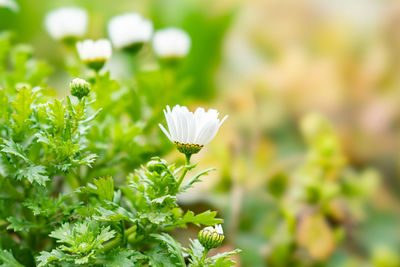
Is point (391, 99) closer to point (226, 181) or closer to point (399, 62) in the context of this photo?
point (399, 62)

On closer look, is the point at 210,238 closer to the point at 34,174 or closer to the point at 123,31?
the point at 34,174

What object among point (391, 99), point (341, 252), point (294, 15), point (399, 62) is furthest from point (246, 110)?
point (294, 15)

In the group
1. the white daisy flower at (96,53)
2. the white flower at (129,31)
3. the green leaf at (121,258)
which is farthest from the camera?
the white flower at (129,31)

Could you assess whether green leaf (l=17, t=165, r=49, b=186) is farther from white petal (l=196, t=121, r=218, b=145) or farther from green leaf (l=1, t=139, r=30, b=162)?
white petal (l=196, t=121, r=218, b=145)

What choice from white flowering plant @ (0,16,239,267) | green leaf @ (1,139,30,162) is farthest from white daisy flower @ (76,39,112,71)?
green leaf @ (1,139,30,162)

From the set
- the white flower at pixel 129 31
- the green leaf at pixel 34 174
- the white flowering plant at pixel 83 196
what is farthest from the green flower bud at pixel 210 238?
the white flower at pixel 129 31

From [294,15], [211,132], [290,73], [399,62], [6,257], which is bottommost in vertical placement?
[6,257]

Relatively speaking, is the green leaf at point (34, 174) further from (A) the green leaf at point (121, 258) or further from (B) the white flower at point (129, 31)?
(B) the white flower at point (129, 31)

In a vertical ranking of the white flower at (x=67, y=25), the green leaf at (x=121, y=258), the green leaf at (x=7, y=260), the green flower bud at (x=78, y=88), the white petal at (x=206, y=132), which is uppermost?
the white flower at (x=67, y=25)

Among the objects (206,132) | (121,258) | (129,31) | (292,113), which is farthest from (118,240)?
(292,113)
